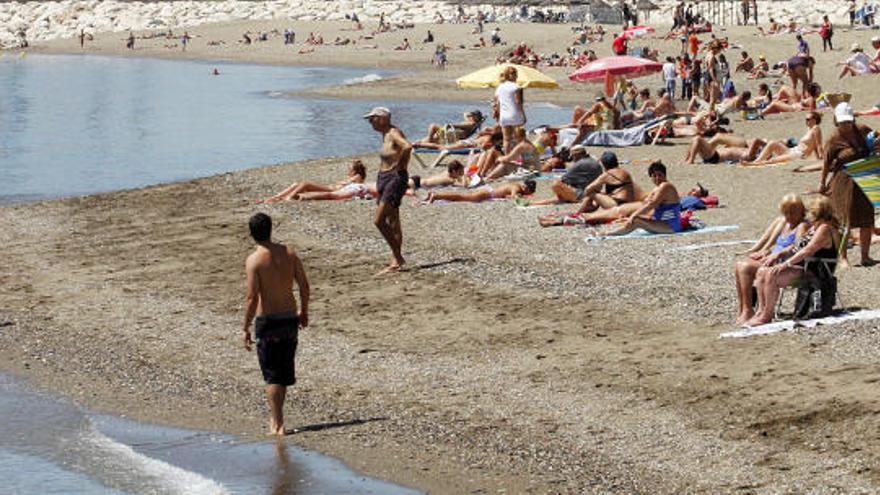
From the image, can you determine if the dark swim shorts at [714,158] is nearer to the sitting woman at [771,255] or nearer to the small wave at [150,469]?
the sitting woman at [771,255]

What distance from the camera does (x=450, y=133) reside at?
26938 mm

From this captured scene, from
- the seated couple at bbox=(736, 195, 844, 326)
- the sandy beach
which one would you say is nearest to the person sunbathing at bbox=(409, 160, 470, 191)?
the sandy beach

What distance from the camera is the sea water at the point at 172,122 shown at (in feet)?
109

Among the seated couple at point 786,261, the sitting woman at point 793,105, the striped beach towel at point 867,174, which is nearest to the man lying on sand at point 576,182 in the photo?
the striped beach towel at point 867,174

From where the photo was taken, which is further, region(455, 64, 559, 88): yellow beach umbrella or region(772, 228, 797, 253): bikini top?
region(455, 64, 559, 88): yellow beach umbrella

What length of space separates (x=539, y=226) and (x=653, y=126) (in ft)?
28.3

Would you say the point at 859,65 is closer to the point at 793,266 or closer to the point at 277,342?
the point at 793,266

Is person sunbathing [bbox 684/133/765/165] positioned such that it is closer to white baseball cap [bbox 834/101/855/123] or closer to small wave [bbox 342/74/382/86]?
white baseball cap [bbox 834/101/855/123]

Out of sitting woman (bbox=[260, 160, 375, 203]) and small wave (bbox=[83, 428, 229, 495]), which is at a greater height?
sitting woman (bbox=[260, 160, 375, 203])

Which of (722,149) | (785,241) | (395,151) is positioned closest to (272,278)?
(785,241)

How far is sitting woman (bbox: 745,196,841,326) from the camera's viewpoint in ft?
40.7

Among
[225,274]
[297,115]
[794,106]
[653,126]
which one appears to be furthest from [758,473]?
[297,115]

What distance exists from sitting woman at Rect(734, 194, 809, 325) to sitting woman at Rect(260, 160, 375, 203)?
9467mm

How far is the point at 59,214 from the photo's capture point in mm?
23391
